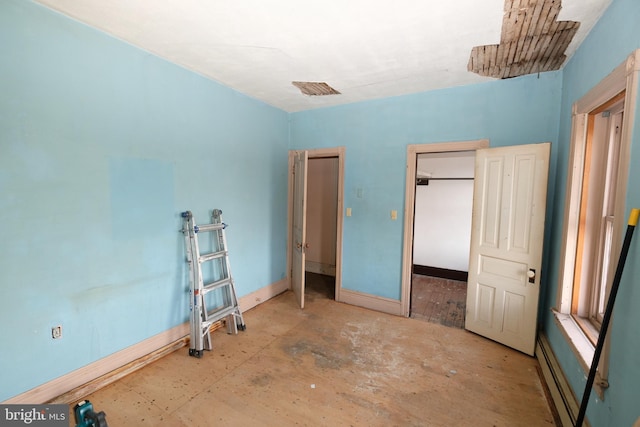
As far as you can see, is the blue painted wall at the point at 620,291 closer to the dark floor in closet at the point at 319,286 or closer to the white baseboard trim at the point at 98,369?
the dark floor in closet at the point at 319,286

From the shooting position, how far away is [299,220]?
3.78 m

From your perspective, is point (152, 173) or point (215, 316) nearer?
point (152, 173)

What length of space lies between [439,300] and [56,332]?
4.10 meters

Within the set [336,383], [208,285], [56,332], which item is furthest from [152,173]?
[336,383]

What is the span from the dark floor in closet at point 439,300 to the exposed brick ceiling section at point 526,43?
2659 mm

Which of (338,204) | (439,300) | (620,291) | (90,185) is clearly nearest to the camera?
(620,291)

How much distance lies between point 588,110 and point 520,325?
1932mm

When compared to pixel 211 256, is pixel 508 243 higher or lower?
higher

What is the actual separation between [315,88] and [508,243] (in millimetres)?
2595

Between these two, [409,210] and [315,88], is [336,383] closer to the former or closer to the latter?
[409,210]

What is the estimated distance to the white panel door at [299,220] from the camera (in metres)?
3.60

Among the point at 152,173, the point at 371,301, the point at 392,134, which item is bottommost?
the point at 371,301

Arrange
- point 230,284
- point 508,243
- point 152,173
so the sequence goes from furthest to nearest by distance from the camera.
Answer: point 230,284, point 508,243, point 152,173

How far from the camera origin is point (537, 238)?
8.36 ft
